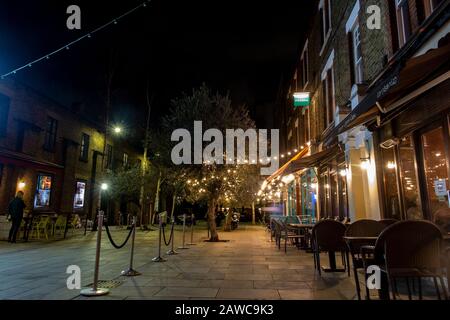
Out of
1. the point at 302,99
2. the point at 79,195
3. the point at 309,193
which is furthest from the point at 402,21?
the point at 79,195

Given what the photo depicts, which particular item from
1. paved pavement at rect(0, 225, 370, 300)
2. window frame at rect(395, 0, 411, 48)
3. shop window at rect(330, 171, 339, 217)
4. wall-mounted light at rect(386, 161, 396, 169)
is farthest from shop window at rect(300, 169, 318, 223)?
window frame at rect(395, 0, 411, 48)

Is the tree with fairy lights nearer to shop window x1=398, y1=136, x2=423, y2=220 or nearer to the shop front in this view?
the shop front

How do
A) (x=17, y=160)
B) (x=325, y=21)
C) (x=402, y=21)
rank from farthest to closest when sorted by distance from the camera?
(x=17, y=160) → (x=325, y=21) → (x=402, y=21)

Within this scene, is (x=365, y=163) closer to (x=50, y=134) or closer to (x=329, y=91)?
(x=329, y=91)

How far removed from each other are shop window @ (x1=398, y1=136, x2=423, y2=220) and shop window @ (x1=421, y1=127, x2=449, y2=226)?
338 millimetres

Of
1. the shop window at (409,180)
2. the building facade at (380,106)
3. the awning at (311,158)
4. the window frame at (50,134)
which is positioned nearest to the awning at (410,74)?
the building facade at (380,106)

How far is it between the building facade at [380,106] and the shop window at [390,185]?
0.07ft

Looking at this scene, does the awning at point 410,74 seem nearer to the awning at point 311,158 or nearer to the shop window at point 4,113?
the awning at point 311,158

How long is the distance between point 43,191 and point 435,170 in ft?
60.2

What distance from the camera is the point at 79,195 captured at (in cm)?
2119
